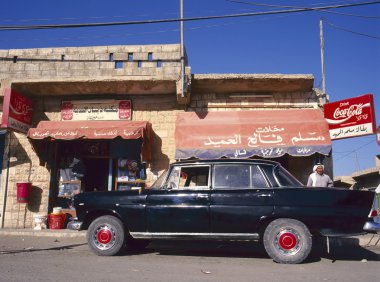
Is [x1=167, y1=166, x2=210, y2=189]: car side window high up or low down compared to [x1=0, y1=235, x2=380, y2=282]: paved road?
up

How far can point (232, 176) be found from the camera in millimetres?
5559

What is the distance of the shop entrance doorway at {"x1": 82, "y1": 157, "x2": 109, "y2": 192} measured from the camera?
1139 centimetres

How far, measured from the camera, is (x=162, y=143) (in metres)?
10.4

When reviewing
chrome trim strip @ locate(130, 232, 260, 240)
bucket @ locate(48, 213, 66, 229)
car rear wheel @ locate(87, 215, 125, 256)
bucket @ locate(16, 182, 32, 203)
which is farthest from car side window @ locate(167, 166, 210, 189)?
bucket @ locate(16, 182, 32, 203)

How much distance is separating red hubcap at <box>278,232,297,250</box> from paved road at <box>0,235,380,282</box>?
291mm

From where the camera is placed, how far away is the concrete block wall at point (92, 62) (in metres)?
10.8

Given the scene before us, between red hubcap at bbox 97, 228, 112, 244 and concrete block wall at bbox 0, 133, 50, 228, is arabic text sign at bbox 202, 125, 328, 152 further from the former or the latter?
concrete block wall at bbox 0, 133, 50, 228

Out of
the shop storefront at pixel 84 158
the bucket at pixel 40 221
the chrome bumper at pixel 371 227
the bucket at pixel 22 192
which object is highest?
the shop storefront at pixel 84 158


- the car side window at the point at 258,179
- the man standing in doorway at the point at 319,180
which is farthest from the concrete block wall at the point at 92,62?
→ the car side window at the point at 258,179

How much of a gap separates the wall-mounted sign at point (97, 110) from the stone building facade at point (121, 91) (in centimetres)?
18

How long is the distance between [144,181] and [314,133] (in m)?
5.09

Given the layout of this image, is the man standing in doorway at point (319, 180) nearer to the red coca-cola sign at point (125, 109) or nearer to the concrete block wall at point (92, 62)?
the concrete block wall at point (92, 62)

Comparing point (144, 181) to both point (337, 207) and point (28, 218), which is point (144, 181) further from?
point (337, 207)

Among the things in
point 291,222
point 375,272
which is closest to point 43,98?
point 291,222
